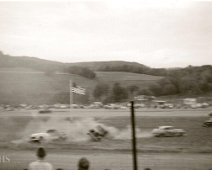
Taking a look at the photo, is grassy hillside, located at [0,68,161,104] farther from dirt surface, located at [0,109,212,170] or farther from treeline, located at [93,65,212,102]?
dirt surface, located at [0,109,212,170]

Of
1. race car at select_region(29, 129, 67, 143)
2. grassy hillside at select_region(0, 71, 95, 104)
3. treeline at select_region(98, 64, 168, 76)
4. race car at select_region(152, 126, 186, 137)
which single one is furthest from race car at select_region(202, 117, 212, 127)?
race car at select_region(29, 129, 67, 143)

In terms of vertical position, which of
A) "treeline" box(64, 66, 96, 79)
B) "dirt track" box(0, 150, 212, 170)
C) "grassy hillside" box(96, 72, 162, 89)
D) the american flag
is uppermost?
"treeline" box(64, 66, 96, 79)

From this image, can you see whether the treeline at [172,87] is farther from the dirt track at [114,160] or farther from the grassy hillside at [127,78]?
the dirt track at [114,160]

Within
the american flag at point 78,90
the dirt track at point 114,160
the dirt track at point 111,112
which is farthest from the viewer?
the american flag at point 78,90

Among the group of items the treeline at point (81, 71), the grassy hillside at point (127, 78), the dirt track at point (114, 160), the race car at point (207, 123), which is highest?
the treeline at point (81, 71)

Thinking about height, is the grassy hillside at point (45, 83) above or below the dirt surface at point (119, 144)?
above

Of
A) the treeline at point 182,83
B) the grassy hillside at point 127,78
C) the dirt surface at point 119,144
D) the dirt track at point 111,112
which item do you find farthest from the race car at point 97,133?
the treeline at point 182,83
